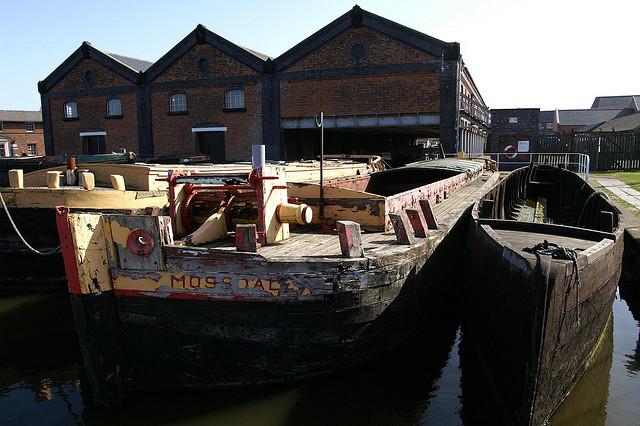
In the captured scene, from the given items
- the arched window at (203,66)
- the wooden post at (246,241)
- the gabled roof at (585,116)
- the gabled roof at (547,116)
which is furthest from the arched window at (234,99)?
the gabled roof at (585,116)

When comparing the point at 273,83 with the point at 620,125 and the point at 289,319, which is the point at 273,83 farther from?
the point at 620,125

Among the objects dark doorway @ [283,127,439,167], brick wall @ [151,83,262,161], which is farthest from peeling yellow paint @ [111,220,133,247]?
brick wall @ [151,83,262,161]

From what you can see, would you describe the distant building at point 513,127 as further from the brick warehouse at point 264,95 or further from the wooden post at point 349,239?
the wooden post at point 349,239

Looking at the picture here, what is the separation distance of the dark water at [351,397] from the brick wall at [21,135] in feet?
183

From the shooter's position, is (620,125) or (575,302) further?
(620,125)

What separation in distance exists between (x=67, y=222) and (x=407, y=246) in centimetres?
378

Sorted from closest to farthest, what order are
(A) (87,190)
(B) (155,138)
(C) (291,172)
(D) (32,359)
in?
(D) (32,359), (A) (87,190), (C) (291,172), (B) (155,138)

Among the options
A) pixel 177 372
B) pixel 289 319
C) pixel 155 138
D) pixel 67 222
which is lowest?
pixel 177 372

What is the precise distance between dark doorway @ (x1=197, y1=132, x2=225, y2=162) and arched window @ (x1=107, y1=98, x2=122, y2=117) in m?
5.50

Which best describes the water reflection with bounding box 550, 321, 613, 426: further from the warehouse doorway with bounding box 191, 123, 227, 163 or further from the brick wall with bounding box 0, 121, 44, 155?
the brick wall with bounding box 0, 121, 44, 155

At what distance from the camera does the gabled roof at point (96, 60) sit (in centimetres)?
2767

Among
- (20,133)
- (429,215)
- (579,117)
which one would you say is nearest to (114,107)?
(429,215)

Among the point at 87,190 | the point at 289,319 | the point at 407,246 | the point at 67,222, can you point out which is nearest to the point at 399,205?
the point at 407,246

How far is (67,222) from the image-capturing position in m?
4.96
